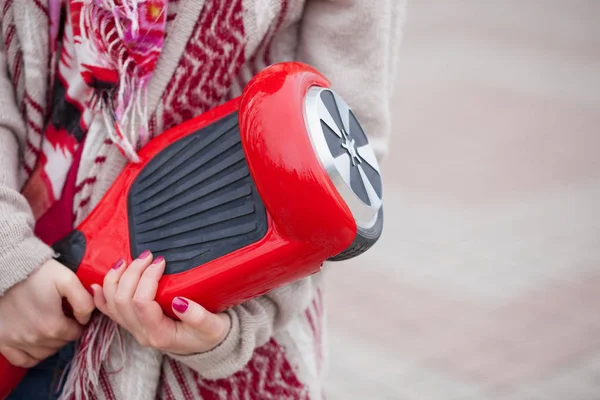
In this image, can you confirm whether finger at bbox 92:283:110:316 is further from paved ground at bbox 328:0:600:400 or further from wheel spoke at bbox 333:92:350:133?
paved ground at bbox 328:0:600:400

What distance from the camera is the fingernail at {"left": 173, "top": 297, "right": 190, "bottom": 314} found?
2.87ft

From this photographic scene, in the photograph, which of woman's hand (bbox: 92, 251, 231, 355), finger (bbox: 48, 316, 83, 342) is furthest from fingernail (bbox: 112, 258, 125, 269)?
finger (bbox: 48, 316, 83, 342)

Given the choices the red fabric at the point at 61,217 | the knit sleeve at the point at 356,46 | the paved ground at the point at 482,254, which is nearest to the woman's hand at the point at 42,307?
the red fabric at the point at 61,217

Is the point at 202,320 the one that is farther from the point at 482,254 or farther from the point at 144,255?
the point at 482,254

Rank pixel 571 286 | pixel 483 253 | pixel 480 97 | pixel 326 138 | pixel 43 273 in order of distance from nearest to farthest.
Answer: pixel 326 138 → pixel 43 273 → pixel 571 286 → pixel 483 253 → pixel 480 97

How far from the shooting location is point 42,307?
0.92 m

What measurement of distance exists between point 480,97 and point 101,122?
13.7 ft

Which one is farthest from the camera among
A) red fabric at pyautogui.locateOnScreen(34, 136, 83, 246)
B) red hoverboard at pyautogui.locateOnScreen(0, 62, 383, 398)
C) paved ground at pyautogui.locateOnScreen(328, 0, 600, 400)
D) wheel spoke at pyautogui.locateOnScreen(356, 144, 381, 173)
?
paved ground at pyautogui.locateOnScreen(328, 0, 600, 400)

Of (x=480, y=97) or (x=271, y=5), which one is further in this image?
(x=480, y=97)

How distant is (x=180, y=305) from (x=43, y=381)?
0.37 m

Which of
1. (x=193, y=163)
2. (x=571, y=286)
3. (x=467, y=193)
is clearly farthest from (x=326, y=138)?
(x=467, y=193)

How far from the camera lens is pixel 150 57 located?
3.06 ft

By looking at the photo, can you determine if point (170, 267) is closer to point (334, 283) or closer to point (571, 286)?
point (334, 283)

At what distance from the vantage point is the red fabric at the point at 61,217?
1006mm
